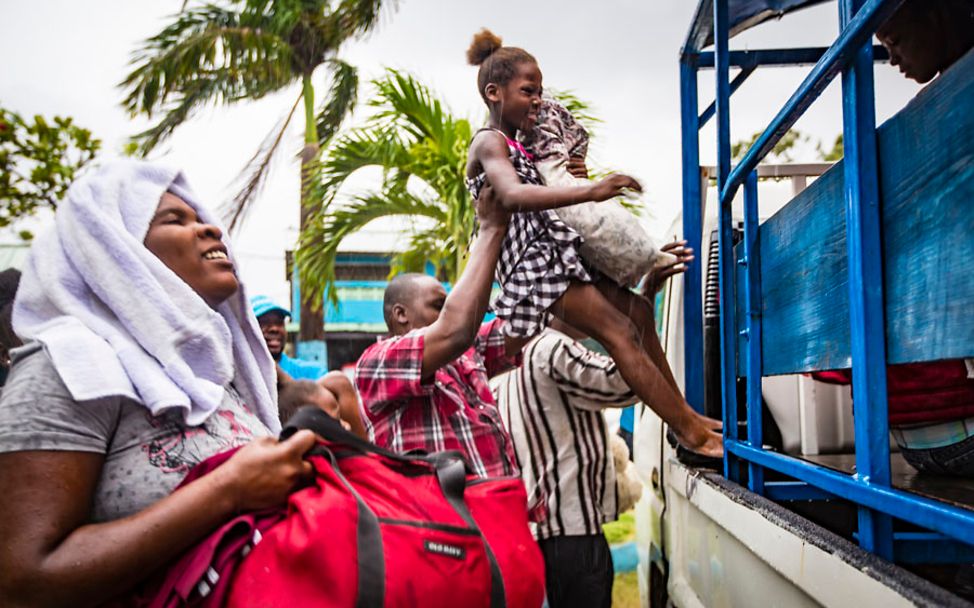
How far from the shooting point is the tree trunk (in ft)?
25.6

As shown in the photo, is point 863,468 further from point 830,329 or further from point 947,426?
point 947,426

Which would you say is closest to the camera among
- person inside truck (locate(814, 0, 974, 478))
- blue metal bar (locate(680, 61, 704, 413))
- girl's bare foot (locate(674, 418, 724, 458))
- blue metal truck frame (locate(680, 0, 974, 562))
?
blue metal truck frame (locate(680, 0, 974, 562))

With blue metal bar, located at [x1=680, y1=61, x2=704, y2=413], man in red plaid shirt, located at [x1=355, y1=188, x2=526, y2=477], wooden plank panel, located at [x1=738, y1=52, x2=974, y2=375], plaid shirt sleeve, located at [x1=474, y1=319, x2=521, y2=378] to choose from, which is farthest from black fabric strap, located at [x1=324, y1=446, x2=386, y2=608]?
blue metal bar, located at [x1=680, y1=61, x2=704, y2=413]

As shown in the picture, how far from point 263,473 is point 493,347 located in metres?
1.83

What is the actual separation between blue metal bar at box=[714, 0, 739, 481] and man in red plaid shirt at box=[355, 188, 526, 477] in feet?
2.16

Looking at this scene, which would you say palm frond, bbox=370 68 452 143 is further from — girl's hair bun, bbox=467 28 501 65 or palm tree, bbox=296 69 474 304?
girl's hair bun, bbox=467 28 501 65

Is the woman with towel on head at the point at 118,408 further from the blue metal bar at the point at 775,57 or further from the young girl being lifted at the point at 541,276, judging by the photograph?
the blue metal bar at the point at 775,57

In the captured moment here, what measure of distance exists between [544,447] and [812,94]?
1773 millimetres

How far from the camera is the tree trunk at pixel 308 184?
7.80m

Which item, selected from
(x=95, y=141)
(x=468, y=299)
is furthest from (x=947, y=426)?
(x=95, y=141)

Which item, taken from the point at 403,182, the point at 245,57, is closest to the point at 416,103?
the point at 403,182

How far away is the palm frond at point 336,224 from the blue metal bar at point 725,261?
15.0 ft

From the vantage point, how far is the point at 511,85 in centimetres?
249

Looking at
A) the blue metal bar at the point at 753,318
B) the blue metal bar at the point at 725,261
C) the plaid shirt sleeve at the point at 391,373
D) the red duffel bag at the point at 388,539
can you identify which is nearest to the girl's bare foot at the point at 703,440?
the blue metal bar at the point at 725,261
